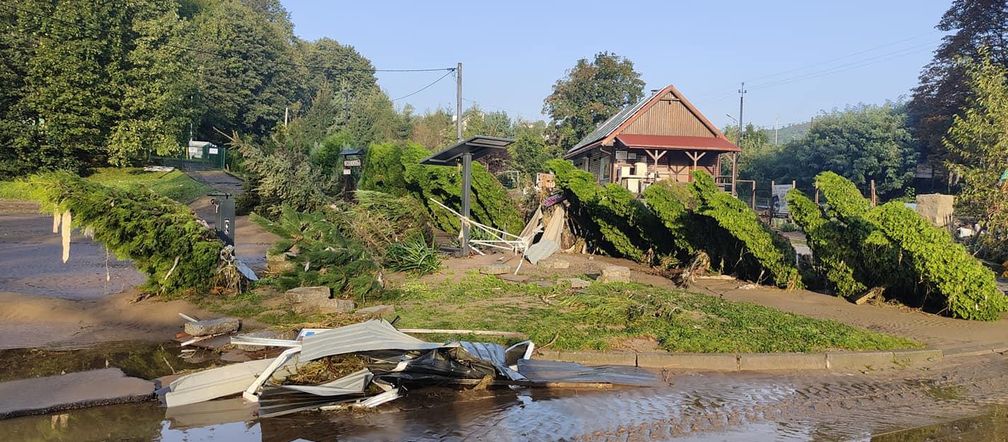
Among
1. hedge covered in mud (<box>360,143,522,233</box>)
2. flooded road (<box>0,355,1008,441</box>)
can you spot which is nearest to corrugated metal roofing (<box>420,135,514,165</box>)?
hedge covered in mud (<box>360,143,522,233</box>)

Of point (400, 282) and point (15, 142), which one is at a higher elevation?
point (15, 142)

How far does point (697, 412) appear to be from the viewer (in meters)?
6.63

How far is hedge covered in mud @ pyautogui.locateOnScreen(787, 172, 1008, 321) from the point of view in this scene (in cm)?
1111

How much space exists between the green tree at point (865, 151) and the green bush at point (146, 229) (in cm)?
4890

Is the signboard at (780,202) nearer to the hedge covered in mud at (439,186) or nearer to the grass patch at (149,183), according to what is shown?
the hedge covered in mud at (439,186)

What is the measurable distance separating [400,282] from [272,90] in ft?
186

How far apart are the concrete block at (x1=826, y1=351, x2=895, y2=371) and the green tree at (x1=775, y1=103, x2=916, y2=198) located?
151ft

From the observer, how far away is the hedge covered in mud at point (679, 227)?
1402cm

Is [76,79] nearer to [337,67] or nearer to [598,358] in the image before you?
[598,358]

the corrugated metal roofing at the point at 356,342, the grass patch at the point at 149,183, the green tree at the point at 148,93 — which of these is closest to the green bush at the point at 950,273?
the corrugated metal roofing at the point at 356,342

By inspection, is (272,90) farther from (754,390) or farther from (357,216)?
(754,390)

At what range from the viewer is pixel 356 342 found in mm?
6590

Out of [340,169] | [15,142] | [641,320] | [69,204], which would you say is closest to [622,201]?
[641,320]

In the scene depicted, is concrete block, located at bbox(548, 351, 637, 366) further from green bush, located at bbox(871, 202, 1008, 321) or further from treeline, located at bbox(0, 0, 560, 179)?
treeline, located at bbox(0, 0, 560, 179)
